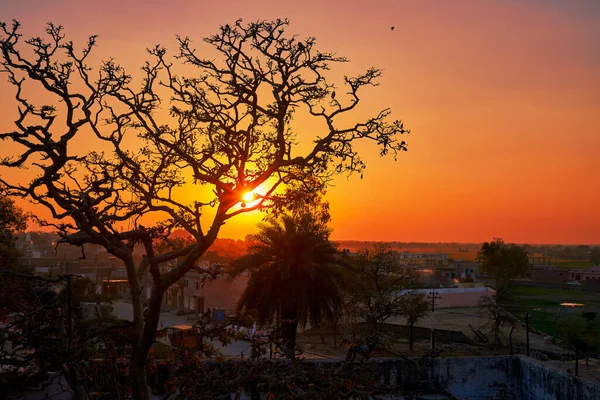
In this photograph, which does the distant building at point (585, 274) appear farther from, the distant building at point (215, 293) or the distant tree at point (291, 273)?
the distant tree at point (291, 273)

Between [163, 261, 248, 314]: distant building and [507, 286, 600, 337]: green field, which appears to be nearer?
[507, 286, 600, 337]: green field

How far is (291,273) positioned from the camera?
26.4 m

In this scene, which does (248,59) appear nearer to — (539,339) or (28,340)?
(28,340)

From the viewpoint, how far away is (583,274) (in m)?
122

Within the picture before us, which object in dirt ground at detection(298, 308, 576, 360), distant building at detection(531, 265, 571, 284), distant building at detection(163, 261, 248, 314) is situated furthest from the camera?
distant building at detection(531, 265, 571, 284)

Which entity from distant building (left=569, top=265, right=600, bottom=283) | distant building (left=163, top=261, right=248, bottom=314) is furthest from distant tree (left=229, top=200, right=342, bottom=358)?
distant building (left=569, top=265, right=600, bottom=283)

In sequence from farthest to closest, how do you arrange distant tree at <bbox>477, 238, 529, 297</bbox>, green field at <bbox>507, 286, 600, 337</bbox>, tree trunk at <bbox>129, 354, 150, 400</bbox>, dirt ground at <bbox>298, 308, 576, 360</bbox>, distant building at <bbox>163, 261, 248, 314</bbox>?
distant tree at <bbox>477, 238, 529, 297</bbox>
distant building at <bbox>163, 261, 248, 314</bbox>
green field at <bbox>507, 286, 600, 337</bbox>
dirt ground at <bbox>298, 308, 576, 360</bbox>
tree trunk at <bbox>129, 354, 150, 400</bbox>

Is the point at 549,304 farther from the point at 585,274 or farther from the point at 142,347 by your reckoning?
the point at 142,347

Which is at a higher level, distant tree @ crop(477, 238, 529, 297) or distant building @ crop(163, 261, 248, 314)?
distant tree @ crop(477, 238, 529, 297)

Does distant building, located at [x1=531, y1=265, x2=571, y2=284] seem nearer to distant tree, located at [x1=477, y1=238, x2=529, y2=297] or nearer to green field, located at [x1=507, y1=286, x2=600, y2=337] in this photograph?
green field, located at [x1=507, y1=286, x2=600, y2=337]

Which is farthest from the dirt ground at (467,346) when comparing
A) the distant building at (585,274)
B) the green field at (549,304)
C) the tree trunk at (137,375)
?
the distant building at (585,274)

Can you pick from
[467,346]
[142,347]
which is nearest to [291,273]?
[142,347]

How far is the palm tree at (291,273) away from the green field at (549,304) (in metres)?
28.0

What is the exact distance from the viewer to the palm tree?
1021 inches
